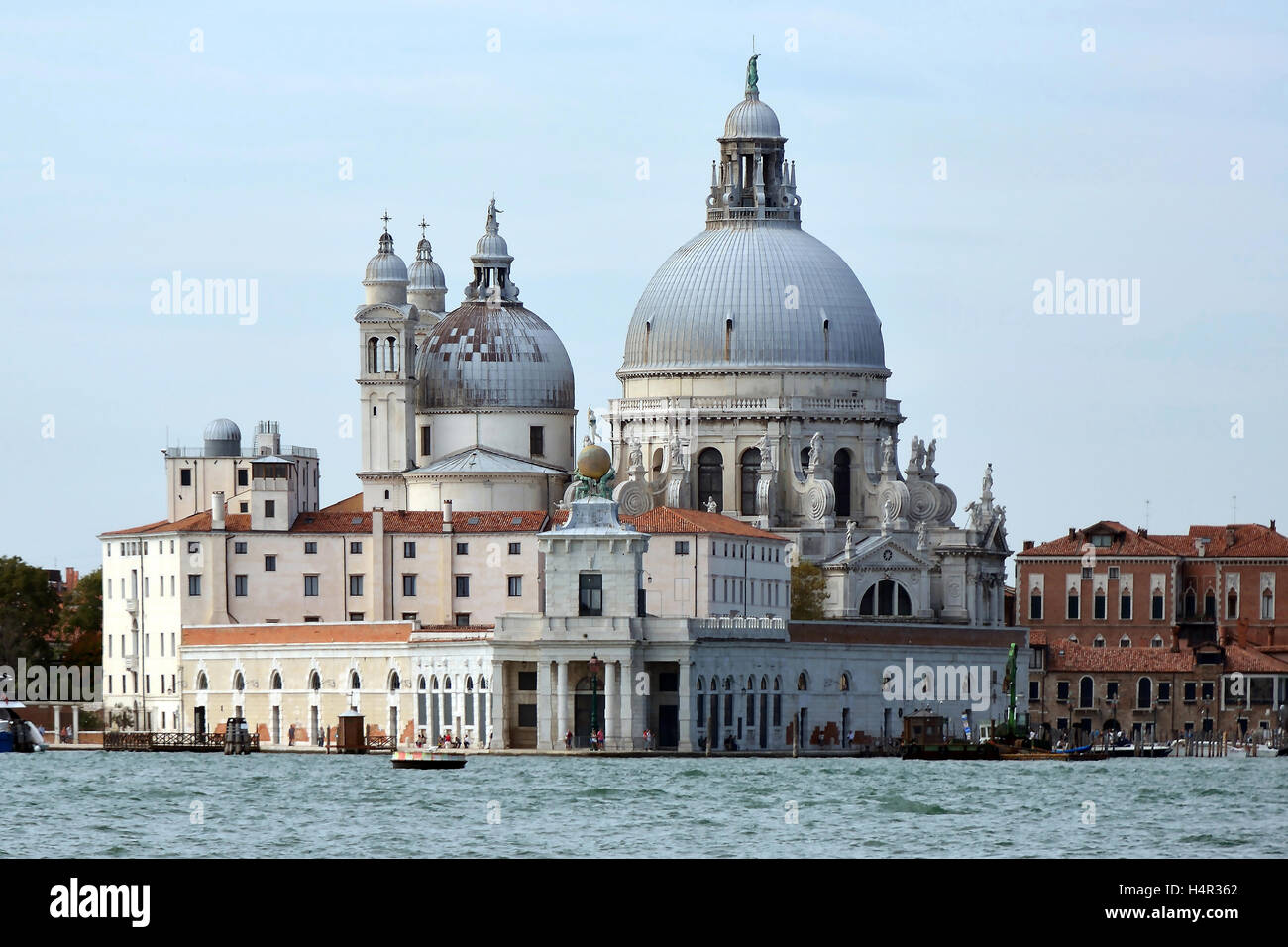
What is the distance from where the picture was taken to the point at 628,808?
58094 millimetres

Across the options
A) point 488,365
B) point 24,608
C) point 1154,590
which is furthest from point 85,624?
point 1154,590

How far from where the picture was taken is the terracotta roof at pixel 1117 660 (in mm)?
111188

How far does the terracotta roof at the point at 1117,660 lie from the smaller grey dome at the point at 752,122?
2109 centimetres

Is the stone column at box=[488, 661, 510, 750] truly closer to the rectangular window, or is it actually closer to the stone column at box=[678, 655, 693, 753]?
the rectangular window

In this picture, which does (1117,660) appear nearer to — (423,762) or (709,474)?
(709,474)

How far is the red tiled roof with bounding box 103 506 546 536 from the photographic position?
95.3 metres

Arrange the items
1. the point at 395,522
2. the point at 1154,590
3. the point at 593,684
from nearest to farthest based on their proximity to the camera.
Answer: the point at 593,684 → the point at 395,522 → the point at 1154,590

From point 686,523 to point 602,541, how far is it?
25.7ft

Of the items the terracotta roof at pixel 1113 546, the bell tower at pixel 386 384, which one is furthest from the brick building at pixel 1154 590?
the bell tower at pixel 386 384

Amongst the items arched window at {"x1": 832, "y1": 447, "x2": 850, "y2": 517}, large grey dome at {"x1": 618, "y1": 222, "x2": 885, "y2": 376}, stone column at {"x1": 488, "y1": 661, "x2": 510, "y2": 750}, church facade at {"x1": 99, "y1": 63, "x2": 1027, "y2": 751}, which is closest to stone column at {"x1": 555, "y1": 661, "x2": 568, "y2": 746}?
church facade at {"x1": 99, "y1": 63, "x2": 1027, "y2": 751}

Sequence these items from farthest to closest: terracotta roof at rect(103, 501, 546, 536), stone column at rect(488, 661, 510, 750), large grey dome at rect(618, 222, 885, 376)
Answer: large grey dome at rect(618, 222, 885, 376)
terracotta roof at rect(103, 501, 546, 536)
stone column at rect(488, 661, 510, 750)

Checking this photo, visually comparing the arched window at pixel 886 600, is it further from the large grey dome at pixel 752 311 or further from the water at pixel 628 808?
the water at pixel 628 808

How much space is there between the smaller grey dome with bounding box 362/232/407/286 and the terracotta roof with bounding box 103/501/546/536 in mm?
9087
